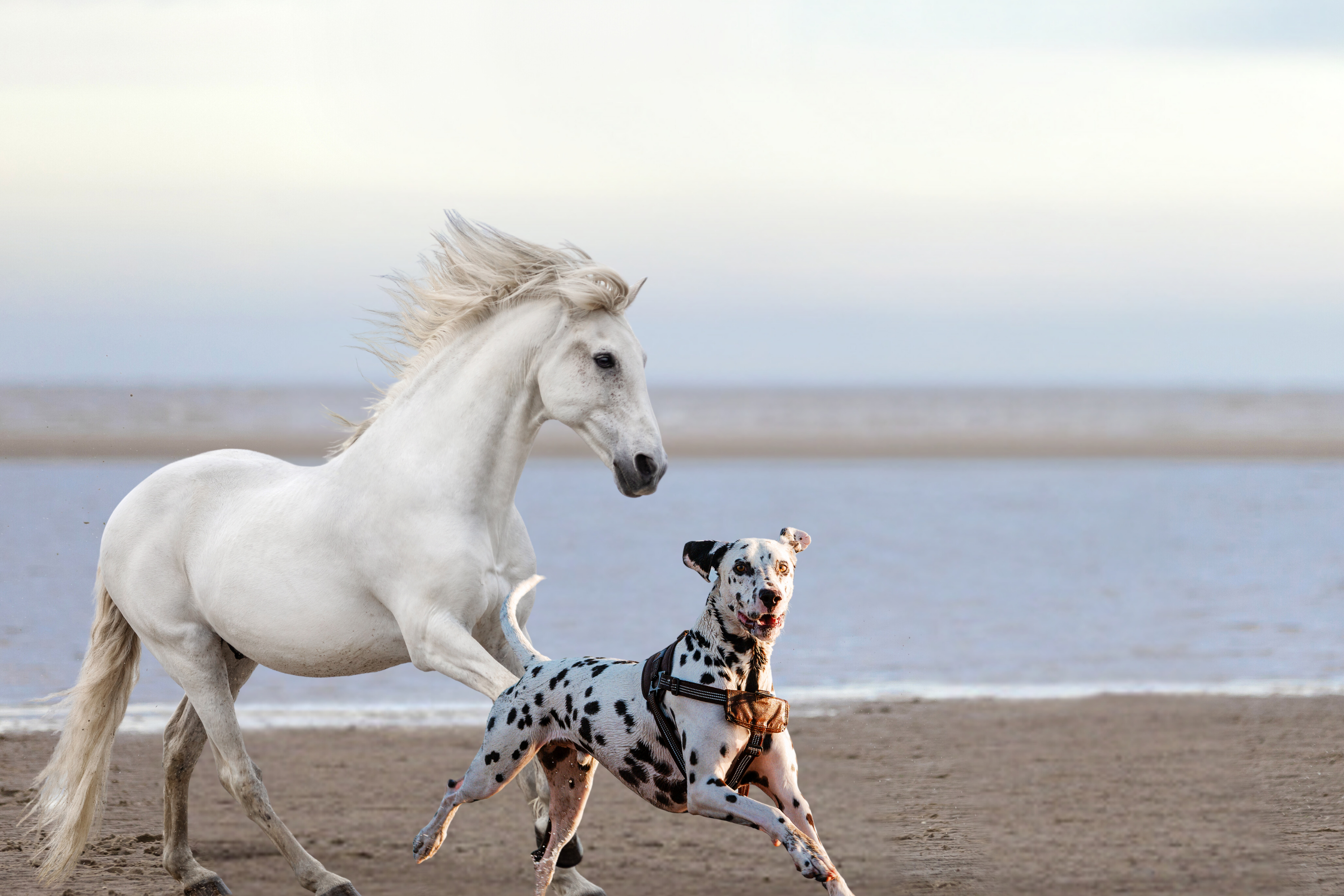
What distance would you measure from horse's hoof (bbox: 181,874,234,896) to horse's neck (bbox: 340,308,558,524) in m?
1.93

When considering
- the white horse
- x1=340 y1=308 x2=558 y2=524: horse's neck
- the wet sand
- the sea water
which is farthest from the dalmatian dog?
the sea water

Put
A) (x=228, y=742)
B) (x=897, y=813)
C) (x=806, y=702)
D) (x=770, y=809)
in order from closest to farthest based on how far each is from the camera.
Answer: (x=770, y=809)
(x=228, y=742)
(x=897, y=813)
(x=806, y=702)

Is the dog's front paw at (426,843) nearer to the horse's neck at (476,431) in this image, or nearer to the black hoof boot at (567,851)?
the black hoof boot at (567,851)

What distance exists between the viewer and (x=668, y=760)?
327cm

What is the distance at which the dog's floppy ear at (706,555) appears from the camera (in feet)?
10.5

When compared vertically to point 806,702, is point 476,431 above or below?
above

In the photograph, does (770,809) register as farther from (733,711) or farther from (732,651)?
(732,651)

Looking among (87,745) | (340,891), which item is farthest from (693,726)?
(87,745)

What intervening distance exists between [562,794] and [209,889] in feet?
7.81

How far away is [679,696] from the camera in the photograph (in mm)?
3221

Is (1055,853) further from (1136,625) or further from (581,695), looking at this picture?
(1136,625)

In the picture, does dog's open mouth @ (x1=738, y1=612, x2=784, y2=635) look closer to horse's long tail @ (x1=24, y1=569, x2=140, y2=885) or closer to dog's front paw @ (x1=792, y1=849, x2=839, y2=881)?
dog's front paw @ (x1=792, y1=849, x2=839, y2=881)

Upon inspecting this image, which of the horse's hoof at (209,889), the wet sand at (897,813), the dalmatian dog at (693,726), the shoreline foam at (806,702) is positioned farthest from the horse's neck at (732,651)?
the shoreline foam at (806,702)

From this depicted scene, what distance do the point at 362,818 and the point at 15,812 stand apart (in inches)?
64.7
